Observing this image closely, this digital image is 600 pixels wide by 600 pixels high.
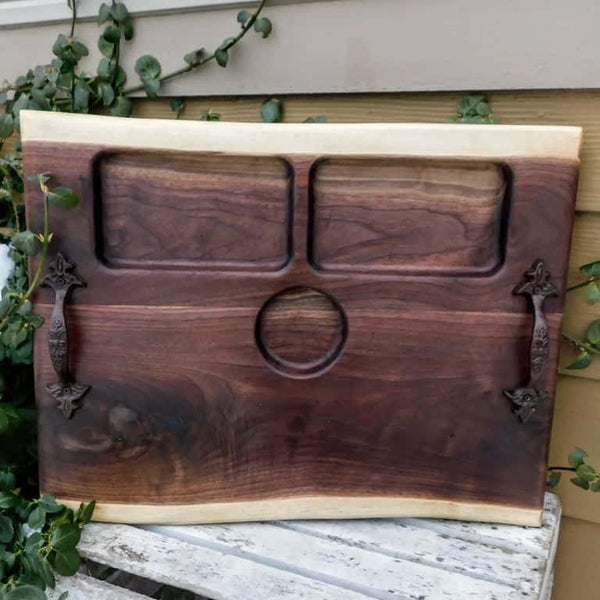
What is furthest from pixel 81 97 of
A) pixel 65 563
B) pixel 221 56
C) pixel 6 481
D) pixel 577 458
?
pixel 577 458

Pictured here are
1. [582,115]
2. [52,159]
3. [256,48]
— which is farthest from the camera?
[256,48]

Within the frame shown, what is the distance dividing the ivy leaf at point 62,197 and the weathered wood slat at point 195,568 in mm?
427

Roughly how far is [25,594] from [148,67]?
825 mm

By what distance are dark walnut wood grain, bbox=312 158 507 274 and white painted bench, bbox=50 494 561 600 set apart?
0.35 metres

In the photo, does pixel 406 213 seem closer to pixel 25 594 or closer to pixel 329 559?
pixel 329 559

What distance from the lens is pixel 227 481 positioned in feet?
2.68

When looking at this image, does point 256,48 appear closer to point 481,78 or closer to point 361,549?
point 481,78

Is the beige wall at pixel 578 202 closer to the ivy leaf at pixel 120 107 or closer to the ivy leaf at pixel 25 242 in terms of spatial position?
the ivy leaf at pixel 120 107

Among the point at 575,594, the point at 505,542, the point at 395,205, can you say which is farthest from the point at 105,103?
the point at 575,594

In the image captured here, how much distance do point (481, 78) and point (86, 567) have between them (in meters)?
0.93

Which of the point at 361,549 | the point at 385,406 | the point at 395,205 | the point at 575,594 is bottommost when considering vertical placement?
the point at 575,594

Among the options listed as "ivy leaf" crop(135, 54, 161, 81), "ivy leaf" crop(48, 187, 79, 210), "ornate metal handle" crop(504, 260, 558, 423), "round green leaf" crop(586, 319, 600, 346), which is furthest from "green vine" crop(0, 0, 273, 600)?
"round green leaf" crop(586, 319, 600, 346)

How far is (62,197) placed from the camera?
731 millimetres

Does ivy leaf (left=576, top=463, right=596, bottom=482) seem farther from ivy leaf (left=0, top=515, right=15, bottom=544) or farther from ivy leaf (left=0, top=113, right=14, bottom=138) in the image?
ivy leaf (left=0, top=113, right=14, bottom=138)
